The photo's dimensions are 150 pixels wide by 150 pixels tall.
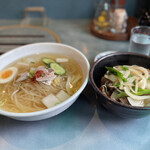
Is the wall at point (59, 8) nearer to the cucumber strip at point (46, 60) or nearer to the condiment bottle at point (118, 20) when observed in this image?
the condiment bottle at point (118, 20)

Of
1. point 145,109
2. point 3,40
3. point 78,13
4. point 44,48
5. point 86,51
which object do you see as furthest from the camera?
point 78,13

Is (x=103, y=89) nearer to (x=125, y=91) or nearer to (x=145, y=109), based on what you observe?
(x=125, y=91)

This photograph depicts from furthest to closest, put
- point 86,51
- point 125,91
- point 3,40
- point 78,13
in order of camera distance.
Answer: point 78,13, point 3,40, point 86,51, point 125,91

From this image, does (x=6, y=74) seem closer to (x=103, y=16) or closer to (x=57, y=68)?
(x=57, y=68)

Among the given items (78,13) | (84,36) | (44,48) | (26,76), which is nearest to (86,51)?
(84,36)

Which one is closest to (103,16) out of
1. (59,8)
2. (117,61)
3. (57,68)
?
(59,8)

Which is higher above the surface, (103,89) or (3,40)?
(103,89)
